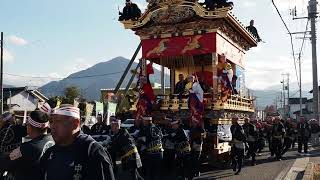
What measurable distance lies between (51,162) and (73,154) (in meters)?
0.22

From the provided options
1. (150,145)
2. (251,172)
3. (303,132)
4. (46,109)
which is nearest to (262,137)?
(303,132)

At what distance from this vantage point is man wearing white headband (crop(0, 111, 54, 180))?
4508mm

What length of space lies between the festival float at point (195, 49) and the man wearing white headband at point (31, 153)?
26.7 ft

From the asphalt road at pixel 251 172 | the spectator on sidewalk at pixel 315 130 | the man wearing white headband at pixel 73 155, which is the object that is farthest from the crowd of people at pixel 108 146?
the spectator on sidewalk at pixel 315 130

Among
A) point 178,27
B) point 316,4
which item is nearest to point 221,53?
point 178,27

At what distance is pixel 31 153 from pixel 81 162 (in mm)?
1283

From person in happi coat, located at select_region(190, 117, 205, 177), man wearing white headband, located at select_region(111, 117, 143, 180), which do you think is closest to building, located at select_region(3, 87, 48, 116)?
person in happi coat, located at select_region(190, 117, 205, 177)

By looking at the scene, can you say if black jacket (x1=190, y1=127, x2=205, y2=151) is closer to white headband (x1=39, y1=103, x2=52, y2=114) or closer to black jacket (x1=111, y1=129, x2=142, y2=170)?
black jacket (x1=111, y1=129, x2=142, y2=170)

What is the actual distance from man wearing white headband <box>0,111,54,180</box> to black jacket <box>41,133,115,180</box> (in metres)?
1.03

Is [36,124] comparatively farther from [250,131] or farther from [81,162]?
[250,131]

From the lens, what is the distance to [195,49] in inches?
581

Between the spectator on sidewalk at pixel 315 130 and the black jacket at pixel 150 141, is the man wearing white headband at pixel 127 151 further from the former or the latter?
the spectator on sidewalk at pixel 315 130

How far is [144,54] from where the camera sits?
1568cm

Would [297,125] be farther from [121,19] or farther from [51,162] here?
[51,162]
